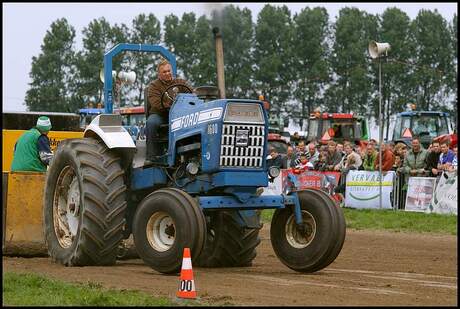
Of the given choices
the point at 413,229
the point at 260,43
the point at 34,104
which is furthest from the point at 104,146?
the point at 34,104

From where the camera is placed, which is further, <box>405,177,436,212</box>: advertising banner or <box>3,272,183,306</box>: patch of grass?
<box>405,177,436,212</box>: advertising banner

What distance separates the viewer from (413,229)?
17.1 m

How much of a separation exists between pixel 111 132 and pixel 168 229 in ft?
5.30

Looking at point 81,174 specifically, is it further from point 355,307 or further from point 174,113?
point 355,307

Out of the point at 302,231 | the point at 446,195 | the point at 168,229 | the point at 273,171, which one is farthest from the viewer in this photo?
the point at 446,195

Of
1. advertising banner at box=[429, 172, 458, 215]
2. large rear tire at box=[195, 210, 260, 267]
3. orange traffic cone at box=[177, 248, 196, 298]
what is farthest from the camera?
advertising banner at box=[429, 172, 458, 215]

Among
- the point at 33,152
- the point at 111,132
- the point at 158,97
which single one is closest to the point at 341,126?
the point at 33,152

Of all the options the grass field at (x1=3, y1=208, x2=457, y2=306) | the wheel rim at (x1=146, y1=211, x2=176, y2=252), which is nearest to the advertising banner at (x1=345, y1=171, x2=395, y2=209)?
the wheel rim at (x1=146, y1=211, x2=176, y2=252)

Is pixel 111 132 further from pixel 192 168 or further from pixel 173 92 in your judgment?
pixel 192 168

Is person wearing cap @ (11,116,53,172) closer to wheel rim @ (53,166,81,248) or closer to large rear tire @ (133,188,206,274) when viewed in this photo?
wheel rim @ (53,166,81,248)

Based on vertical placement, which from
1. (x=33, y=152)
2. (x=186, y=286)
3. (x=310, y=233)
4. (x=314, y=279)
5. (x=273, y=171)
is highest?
(x=33, y=152)

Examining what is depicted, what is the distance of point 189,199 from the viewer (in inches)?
380

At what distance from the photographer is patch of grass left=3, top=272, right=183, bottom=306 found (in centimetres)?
731

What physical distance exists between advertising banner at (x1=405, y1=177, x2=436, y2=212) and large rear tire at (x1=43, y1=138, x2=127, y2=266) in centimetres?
915
